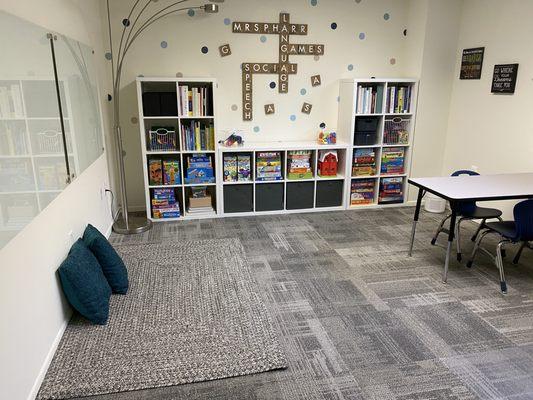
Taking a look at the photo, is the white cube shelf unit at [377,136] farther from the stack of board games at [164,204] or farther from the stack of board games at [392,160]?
the stack of board games at [164,204]

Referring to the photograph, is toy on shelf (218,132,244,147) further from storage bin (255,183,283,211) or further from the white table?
the white table

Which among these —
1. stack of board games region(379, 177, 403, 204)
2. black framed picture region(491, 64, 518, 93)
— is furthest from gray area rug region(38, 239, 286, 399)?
black framed picture region(491, 64, 518, 93)

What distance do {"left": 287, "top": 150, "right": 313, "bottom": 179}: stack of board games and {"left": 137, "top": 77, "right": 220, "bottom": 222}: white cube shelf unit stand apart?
0.89 m

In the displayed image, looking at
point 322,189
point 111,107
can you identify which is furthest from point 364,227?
point 111,107

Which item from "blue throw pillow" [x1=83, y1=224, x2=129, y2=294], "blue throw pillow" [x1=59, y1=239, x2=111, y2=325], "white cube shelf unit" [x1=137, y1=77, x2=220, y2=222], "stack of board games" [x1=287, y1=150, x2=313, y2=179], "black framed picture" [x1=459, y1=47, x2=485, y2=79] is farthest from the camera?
"stack of board games" [x1=287, y1=150, x2=313, y2=179]

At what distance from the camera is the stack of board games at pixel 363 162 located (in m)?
4.99

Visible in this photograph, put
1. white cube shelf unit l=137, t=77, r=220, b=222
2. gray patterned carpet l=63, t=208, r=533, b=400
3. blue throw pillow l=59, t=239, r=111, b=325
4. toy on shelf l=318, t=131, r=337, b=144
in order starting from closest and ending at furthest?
gray patterned carpet l=63, t=208, r=533, b=400, blue throw pillow l=59, t=239, r=111, b=325, white cube shelf unit l=137, t=77, r=220, b=222, toy on shelf l=318, t=131, r=337, b=144

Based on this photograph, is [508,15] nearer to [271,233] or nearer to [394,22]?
[394,22]

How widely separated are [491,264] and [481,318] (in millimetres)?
973

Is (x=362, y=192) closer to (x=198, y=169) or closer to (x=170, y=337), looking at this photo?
(x=198, y=169)

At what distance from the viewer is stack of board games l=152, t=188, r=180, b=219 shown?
4629 millimetres

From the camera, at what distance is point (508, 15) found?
411cm

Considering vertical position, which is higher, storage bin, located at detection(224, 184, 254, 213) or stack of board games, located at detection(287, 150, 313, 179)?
stack of board games, located at detection(287, 150, 313, 179)

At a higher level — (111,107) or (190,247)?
(111,107)
